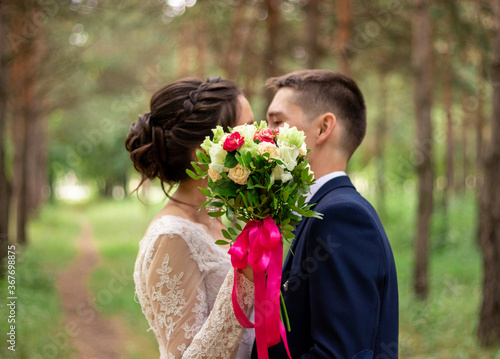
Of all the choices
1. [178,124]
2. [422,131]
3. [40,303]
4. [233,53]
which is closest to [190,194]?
[178,124]

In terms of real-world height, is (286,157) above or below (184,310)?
above

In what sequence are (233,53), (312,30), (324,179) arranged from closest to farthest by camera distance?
(324,179) → (312,30) → (233,53)

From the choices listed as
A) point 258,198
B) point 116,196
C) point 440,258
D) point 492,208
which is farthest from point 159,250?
point 116,196

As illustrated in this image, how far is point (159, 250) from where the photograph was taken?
267 centimetres

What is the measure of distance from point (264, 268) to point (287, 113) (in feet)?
3.71

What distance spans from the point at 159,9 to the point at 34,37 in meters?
3.04

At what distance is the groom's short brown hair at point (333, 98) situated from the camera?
2980 millimetres

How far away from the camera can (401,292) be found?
431 inches

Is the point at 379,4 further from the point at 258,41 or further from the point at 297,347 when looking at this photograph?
the point at 297,347

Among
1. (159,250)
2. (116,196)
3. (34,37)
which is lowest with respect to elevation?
(116,196)

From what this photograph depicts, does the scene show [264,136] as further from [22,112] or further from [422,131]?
[22,112]

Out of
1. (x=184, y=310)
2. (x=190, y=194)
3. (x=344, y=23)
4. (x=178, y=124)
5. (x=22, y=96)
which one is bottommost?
(x=184, y=310)

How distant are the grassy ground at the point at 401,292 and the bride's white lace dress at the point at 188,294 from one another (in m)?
4.71

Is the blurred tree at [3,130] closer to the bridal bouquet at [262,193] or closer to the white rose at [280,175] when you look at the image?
the bridal bouquet at [262,193]
